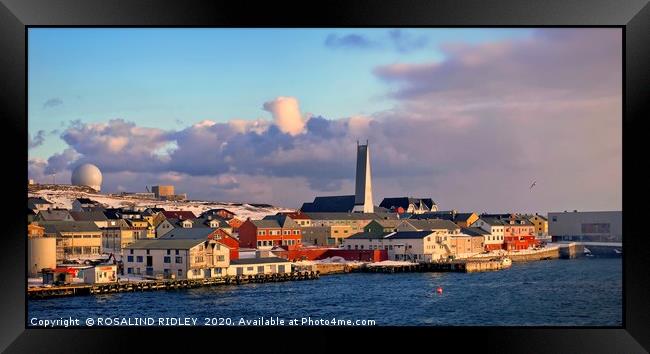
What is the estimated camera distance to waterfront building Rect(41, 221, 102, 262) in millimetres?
8108

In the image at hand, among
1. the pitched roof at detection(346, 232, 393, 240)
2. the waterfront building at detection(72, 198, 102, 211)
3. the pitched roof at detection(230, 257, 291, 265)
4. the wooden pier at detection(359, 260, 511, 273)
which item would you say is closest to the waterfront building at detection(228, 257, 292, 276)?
the pitched roof at detection(230, 257, 291, 265)

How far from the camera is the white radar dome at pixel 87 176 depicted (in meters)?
6.61

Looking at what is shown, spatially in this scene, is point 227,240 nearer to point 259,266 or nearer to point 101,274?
point 259,266

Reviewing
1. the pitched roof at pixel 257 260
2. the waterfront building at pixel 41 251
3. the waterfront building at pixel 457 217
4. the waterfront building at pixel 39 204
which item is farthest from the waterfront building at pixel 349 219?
the waterfront building at pixel 41 251

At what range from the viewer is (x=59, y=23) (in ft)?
13.0

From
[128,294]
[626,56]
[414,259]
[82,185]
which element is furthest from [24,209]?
[414,259]

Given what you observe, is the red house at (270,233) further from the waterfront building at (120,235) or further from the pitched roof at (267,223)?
the waterfront building at (120,235)

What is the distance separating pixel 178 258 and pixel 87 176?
2.22 metres

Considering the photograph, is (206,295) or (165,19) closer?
(165,19)

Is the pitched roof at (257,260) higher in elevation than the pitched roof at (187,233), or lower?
lower

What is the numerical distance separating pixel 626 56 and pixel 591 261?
6533 mm

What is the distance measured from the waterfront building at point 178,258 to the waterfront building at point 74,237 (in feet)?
1.29

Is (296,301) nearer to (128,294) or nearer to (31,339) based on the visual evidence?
(128,294)

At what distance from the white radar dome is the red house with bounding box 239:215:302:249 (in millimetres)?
2079
